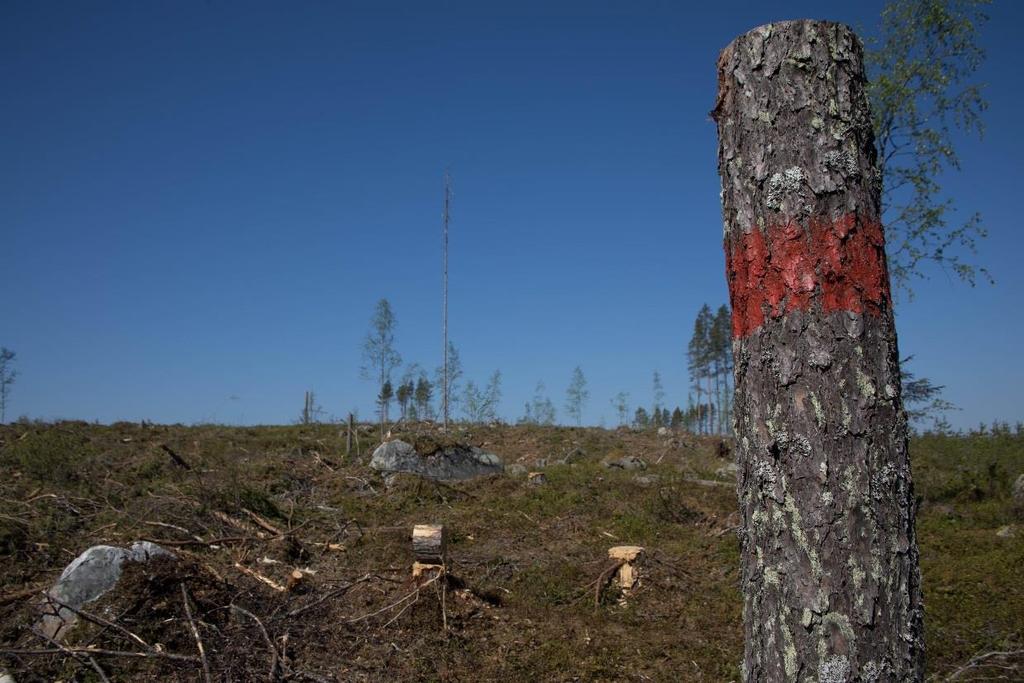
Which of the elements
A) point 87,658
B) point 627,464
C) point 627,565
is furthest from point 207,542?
point 627,464

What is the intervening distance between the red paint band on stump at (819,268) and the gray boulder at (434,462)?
11.4 m

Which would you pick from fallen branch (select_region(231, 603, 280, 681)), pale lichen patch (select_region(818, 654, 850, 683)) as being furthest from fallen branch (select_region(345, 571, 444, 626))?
pale lichen patch (select_region(818, 654, 850, 683))

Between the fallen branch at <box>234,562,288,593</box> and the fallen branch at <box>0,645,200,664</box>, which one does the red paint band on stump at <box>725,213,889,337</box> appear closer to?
the fallen branch at <box>0,645,200,664</box>

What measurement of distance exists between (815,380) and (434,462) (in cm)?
1190

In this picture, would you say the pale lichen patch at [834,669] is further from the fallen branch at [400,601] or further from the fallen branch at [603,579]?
the fallen branch at [603,579]

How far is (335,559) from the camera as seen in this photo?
8938 mm

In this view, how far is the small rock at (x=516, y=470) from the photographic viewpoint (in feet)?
45.7

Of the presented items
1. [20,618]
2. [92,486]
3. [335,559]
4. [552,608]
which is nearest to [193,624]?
[20,618]

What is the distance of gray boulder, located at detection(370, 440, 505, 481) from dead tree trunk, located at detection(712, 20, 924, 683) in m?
11.3

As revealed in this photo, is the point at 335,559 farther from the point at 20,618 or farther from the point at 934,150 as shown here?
the point at 934,150

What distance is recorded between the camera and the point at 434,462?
13.4 metres

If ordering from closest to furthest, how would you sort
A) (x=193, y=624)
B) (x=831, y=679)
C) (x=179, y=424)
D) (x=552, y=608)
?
(x=831, y=679) < (x=193, y=624) < (x=552, y=608) < (x=179, y=424)

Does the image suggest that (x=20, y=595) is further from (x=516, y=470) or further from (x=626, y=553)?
(x=516, y=470)

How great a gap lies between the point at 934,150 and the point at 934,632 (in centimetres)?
963
